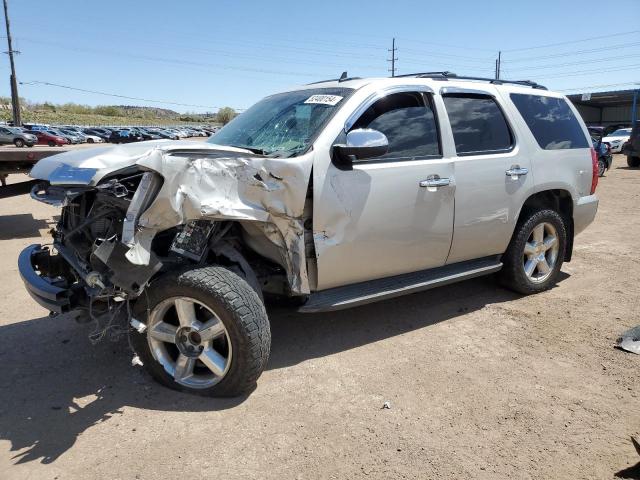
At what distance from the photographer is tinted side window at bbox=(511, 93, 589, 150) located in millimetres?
4949

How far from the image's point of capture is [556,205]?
5258 mm

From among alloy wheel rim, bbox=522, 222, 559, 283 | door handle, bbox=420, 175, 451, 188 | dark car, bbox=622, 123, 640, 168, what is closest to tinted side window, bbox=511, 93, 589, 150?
alloy wheel rim, bbox=522, 222, 559, 283

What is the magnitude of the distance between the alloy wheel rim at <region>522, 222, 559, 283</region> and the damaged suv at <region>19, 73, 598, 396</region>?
190mm

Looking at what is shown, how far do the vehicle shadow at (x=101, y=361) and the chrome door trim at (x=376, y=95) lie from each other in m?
1.55

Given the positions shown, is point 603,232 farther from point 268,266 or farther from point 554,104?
point 268,266

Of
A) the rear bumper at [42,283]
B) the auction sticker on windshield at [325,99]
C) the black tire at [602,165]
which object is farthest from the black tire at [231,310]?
the black tire at [602,165]

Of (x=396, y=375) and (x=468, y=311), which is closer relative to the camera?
(x=396, y=375)

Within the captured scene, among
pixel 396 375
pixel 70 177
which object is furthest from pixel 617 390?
pixel 70 177

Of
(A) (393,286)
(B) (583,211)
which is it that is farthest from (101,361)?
(B) (583,211)

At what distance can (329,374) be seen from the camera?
12.0 ft

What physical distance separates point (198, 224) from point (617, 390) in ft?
9.61

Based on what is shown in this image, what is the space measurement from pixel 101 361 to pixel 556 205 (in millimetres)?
4421

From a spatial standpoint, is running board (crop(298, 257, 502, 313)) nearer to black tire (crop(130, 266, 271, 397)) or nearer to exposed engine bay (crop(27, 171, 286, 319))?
A: exposed engine bay (crop(27, 171, 286, 319))

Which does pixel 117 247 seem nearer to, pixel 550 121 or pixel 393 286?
pixel 393 286
